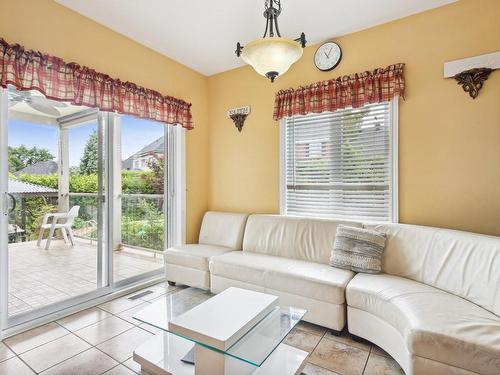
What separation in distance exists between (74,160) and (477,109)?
3.67 metres

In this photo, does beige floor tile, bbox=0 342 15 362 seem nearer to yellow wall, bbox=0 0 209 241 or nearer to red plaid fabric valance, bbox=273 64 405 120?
Answer: yellow wall, bbox=0 0 209 241

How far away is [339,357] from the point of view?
186 centimetres

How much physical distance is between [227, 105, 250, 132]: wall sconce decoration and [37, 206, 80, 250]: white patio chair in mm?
2089

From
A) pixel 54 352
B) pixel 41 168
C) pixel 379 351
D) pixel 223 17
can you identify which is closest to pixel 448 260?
pixel 379 351

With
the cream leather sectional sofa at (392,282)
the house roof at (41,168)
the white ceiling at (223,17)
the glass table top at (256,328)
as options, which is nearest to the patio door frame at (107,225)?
the house roof at (41,168)

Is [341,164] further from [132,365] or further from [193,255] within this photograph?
[132,365]

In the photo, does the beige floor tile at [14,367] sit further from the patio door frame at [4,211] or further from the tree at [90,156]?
the tree at [90,156]

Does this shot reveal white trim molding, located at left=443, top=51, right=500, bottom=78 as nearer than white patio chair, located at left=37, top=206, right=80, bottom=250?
Yes

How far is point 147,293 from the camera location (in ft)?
9.65

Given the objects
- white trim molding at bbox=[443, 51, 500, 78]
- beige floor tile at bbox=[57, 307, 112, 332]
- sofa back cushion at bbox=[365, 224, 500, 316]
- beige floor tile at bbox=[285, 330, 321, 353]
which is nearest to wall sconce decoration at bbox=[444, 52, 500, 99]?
white trim molding at bbox=[443, 51, 500, 78]

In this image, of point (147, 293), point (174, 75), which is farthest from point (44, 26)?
point (147, 293)

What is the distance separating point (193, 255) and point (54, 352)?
4.52 feet

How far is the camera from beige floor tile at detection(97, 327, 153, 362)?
1890mm

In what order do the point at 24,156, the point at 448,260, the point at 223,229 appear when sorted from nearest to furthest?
1. the point at 448,260
2. the point at 24,156
3. the point at 223,229
